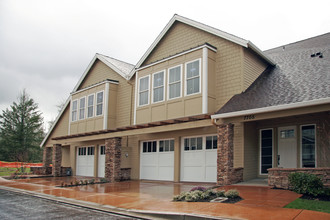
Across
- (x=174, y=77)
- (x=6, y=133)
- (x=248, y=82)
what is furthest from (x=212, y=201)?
(x=6, y=133)

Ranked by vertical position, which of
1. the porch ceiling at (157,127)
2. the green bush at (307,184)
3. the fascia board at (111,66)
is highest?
the fascia board at (111,66)

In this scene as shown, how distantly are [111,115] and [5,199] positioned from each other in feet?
29.9

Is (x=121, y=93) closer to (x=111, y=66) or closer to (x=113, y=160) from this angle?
(x=111, y=66)

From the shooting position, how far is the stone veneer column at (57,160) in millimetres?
23562

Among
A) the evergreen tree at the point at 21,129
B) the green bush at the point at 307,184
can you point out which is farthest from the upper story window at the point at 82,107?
the evergreen tree at the point at 21,129

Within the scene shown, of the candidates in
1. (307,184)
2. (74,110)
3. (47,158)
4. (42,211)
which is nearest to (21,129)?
(47,158)

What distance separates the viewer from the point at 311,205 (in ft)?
25.7

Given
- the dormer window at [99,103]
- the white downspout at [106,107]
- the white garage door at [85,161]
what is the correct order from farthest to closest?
the white garage door at [85,161] < the dormer window at [99,103] < the white downspout at [106,107]

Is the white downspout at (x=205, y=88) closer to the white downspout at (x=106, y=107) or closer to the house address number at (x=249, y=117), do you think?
the house address number at (x=249, y=117)

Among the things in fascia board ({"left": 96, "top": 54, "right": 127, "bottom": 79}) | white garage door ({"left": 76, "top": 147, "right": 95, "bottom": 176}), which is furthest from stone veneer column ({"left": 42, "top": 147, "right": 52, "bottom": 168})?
fascia board ({"left": 96, "top": 54, "right": 127, "bottom": 79})

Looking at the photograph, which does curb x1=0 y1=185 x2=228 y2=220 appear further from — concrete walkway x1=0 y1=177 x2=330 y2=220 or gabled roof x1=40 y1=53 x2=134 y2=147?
gabled roof x1=40 y1=53 x2=134 y2=147

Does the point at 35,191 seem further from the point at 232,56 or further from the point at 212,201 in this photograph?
the point at 232,56

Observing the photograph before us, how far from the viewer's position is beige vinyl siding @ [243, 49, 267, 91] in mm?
13961

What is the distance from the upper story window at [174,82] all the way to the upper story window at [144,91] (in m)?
1.77
